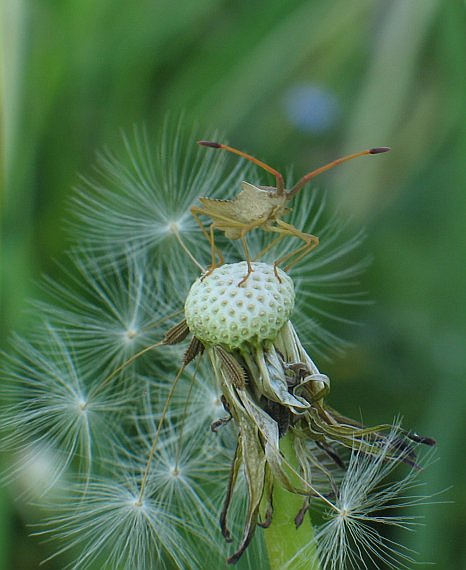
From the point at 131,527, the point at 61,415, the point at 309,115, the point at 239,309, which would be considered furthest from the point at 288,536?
the point at 309,115

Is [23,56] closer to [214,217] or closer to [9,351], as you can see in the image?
[9,351]

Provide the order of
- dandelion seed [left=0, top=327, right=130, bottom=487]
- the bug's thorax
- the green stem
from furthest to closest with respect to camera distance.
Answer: dandelion seed [left=0, top=327, right=130, bottom=487] → the bug's thorax → the green stem

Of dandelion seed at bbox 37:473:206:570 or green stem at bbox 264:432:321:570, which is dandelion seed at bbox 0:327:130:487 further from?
green stem at bbox 264:432:321:570

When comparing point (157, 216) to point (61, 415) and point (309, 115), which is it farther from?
point (309, 115)

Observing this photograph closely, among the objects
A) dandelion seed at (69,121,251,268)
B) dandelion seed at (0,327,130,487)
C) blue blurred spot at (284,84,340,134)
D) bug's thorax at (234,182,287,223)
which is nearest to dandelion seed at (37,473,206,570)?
dandelion seed at (0,327,130,487)

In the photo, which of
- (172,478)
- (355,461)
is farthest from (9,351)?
(355,461)

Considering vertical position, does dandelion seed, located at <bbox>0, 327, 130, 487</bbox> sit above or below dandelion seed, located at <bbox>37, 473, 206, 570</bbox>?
above

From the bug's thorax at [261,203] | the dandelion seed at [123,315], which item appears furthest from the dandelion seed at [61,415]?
the bug's thorax at [261,203]
